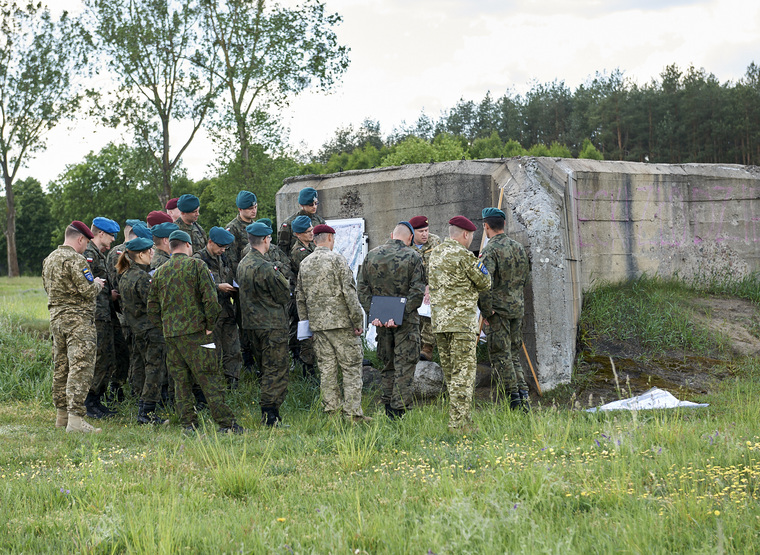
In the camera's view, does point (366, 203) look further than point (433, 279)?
Yes

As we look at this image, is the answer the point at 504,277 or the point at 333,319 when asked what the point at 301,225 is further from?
the point at 504,277

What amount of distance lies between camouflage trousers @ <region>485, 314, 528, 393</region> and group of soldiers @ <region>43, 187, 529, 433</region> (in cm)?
1

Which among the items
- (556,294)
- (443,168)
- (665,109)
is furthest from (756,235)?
(665,109)

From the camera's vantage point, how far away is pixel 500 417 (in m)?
6.16

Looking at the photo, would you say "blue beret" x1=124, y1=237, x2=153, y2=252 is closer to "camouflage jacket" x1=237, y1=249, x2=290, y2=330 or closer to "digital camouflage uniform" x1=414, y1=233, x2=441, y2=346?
"camouflage jacket" x1=237, y1=249, x2=290, y2=330

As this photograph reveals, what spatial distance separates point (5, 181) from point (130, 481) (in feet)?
98.0

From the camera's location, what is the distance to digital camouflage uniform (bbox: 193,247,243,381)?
7.25 meters

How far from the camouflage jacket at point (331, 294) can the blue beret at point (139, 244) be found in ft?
5.60

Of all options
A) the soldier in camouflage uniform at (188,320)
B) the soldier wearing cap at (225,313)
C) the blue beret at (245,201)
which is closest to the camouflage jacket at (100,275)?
the soldier wearing cap at (225,313)

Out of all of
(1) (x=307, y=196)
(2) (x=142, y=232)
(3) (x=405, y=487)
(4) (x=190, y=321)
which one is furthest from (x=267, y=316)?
(3) (x=405, y=487)

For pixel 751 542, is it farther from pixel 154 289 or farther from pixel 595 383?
pixel 154 289

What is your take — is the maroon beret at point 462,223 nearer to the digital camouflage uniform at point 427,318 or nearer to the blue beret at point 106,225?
the digital camouflage uniform at point 427,318

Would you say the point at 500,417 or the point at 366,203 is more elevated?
the point at 366,203

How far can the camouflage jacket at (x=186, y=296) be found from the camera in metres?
6.22
